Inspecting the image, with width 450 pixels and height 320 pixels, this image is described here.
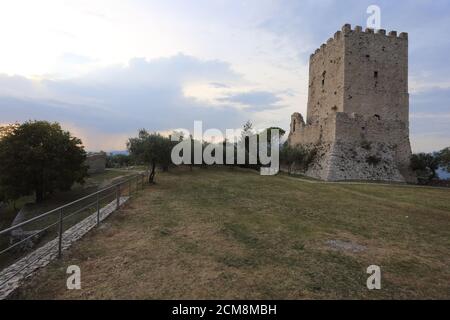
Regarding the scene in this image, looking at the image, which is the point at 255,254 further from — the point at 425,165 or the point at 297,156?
the point at 425,165

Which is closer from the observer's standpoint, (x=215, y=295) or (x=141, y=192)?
(x=215, y=295)

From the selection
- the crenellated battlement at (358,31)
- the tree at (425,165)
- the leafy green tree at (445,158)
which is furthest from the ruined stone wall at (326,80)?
the leafy green tree at (445,158)

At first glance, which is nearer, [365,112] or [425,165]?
[425,165]

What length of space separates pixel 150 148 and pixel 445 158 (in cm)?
2641

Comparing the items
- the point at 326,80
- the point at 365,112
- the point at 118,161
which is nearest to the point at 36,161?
the point at 326,80

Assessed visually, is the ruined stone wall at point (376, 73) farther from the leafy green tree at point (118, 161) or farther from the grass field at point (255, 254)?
the leafy green tree at point (118, 161)

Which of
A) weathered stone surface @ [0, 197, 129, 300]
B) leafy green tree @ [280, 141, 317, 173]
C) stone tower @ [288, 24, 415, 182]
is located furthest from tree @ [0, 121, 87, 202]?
stone tower @ [288, 24, 415, 182]

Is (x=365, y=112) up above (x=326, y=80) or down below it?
below

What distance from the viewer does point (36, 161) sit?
22.4m

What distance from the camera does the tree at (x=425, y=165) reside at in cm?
2908
